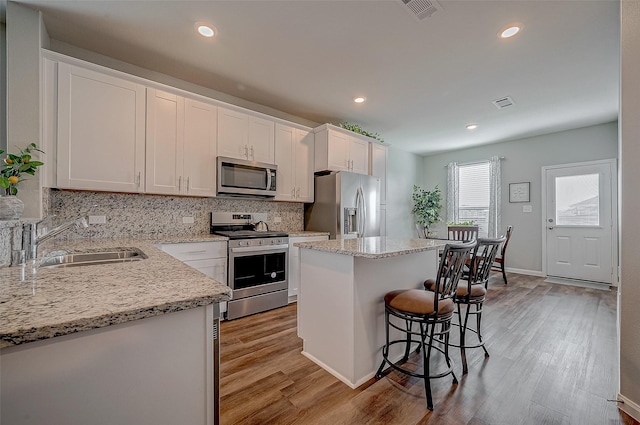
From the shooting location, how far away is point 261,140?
356 centimetres

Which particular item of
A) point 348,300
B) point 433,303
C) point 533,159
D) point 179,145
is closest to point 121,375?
point 348,300

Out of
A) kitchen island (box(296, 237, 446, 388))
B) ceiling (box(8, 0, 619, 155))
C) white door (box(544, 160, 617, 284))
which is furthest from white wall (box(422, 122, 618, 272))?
kitchen island (box(296, 237, 446, 388))

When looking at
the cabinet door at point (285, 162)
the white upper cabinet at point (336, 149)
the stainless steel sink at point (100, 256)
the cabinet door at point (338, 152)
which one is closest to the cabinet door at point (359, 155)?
the white upper cabinet at point (336, 149)

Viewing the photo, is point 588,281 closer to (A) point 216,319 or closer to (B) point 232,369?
(B) point 232,369

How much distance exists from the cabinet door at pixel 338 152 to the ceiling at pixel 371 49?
0.41m

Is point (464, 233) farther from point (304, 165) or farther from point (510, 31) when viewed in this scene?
point (510, 31)

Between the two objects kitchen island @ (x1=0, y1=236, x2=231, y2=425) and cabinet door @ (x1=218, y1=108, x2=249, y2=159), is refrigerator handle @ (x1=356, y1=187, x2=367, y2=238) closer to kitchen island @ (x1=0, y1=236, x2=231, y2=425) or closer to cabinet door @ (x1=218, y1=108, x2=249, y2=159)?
cabinet door @ (x1=218, y1=108, x2=249, y2=159)

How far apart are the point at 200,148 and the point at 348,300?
7.69ft

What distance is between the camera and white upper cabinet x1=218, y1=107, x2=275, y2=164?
325 cm

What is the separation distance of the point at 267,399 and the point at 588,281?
18.6ft

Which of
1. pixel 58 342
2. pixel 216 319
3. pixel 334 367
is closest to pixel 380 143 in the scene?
pixel 334 367

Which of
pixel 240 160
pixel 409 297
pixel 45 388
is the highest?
pixel 240 160

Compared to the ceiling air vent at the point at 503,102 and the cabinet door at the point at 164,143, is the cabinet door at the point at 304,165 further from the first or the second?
the ceiling air vent at the point at 503,102

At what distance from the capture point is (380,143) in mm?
4836
